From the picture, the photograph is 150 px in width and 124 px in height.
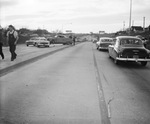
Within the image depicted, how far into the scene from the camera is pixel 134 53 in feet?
38.4

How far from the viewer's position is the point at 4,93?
5.90m

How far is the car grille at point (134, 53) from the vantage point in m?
11.7

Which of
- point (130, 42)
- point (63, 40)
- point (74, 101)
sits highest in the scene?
point (130, 42)

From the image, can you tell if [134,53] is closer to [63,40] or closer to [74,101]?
[74,101]

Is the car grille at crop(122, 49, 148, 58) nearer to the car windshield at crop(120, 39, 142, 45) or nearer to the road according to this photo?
the car windshield at crop(120, 39, 142, 45)

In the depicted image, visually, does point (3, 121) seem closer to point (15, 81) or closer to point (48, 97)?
point (48, 97)

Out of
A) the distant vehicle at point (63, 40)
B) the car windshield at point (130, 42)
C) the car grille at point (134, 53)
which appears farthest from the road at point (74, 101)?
the distant vehicle at point (63, 40)

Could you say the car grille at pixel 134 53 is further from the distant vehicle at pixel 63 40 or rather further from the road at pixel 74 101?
the distant vehicle at pixel 63 40

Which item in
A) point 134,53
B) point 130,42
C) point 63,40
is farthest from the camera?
point 63,40

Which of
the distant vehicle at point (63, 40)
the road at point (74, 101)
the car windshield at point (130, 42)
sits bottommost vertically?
the road at point (74, 101)

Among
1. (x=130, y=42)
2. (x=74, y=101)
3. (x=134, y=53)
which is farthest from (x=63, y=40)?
(x=74, y=101)

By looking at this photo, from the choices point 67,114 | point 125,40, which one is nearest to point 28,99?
point 67,114

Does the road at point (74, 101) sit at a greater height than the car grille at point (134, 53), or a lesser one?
lesser

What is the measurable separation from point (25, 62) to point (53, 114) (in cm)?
843
